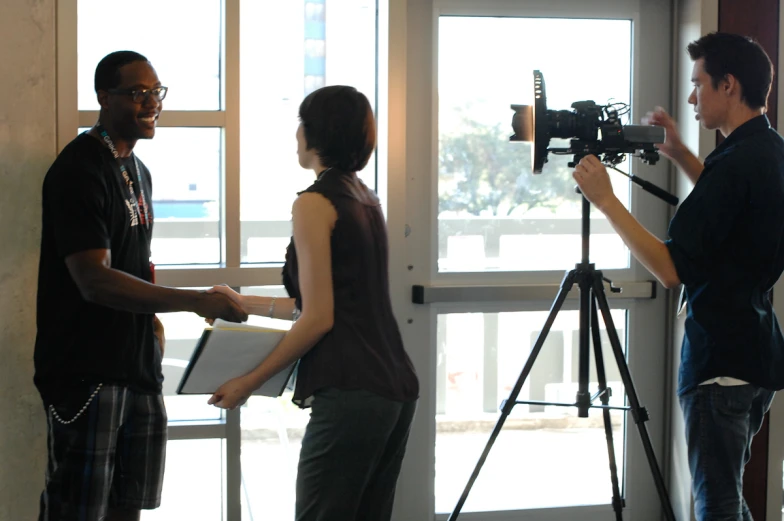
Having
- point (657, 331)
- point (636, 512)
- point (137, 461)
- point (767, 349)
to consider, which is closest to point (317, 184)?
point (137, 461)

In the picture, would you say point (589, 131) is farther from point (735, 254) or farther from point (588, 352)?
point (588, 352)

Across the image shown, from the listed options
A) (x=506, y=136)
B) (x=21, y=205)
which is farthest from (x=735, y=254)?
(x=21, y=205)

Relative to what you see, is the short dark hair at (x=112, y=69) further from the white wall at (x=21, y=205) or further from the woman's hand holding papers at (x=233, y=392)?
the woman's hand holding papers at (x=233, y=392)

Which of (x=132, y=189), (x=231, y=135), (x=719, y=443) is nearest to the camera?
(x=719, y=443)

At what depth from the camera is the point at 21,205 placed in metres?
2.35

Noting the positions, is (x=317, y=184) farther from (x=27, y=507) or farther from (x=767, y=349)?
(x=27, y=507)

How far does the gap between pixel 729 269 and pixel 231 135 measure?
147cm

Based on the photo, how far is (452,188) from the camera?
2848 mm

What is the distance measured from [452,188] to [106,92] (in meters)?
1.20

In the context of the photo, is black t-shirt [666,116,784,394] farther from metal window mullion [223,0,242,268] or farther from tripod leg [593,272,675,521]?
metal window mullion [223,0,242,268]

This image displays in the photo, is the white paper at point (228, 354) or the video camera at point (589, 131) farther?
the video camera at point (589, 131)

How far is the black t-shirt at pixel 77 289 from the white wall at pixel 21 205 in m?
0.37

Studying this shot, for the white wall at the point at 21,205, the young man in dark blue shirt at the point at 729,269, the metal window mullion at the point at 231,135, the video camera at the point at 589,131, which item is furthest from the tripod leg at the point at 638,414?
the white wall at the point at 21,205

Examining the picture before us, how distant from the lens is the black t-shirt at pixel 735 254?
6.45 ft
